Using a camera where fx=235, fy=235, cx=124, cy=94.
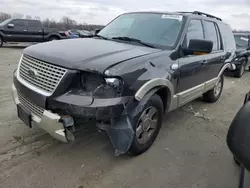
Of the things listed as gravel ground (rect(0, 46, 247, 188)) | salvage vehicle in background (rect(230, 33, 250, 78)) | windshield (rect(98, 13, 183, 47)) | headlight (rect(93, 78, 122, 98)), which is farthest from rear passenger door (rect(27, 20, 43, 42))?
headlight (rect(93, 78, 122, 98))

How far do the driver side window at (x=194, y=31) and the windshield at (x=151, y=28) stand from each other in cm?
19

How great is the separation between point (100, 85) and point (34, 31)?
1538 cm

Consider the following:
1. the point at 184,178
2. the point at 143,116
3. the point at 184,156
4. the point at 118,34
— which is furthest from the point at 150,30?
the point at 184,178

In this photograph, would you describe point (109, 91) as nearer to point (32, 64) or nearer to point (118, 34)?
point (32, 64)

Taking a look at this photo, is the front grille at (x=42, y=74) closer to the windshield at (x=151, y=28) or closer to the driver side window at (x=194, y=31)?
the windshield at (x=151, y=28)

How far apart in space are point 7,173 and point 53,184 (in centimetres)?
58

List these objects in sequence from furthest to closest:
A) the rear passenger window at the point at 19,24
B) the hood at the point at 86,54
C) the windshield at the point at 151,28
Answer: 1. the rear passenger window at the point at 19,24
2. the windshield at the point at 151,28
3. the hood at the point at 86,54

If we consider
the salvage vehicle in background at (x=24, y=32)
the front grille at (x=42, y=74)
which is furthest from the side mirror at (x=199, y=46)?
the salvage vehicle in background at (x=24, y=32)

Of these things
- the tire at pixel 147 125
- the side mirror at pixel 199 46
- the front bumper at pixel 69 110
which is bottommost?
the tire at pixel 147 125

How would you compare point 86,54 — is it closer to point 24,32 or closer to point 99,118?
point 99,118

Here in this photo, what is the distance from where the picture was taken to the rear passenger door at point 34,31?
1609 cm

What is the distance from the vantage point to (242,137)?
1.50 meters

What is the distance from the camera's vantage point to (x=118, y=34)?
4.02m

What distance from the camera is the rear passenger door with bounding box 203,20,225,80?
457 centimetres
